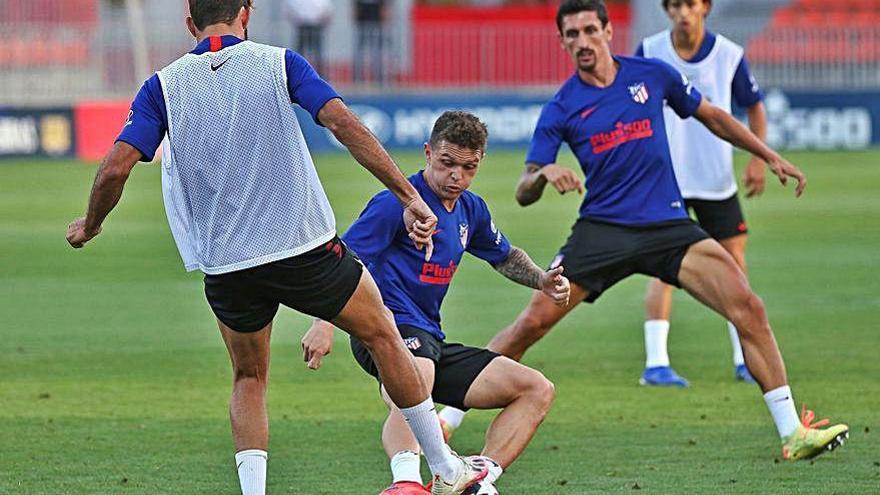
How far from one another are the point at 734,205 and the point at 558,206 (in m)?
11.9

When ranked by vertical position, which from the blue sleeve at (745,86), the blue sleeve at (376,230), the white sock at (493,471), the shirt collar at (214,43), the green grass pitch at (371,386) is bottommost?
the green grass pitch at (371,386)

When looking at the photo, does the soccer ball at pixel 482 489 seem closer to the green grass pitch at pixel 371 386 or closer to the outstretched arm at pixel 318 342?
the green grass pitch at pixel 371 386

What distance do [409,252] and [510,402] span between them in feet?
2.50

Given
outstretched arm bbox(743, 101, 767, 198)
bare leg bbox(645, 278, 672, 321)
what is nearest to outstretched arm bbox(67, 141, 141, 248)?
bare leg bbox(645, 278, 672, 321)

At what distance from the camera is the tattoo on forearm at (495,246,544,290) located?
7.24 metres

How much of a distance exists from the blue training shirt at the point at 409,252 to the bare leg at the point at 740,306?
1.72 metres

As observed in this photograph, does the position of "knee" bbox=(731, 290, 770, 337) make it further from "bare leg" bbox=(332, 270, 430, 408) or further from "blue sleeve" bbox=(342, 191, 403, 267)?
"bare leg" bbox=(332, 270, 430, 408)

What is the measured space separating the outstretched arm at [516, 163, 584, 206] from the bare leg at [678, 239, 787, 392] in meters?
0.79

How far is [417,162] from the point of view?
1066 inches

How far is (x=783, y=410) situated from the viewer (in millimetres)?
8031

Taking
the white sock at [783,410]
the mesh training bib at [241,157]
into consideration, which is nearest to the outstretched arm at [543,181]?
the white sock at [783,410]

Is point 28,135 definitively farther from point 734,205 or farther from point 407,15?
point 734,205

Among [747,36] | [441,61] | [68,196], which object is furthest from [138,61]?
[747,36]

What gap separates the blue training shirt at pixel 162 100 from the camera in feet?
19.6
